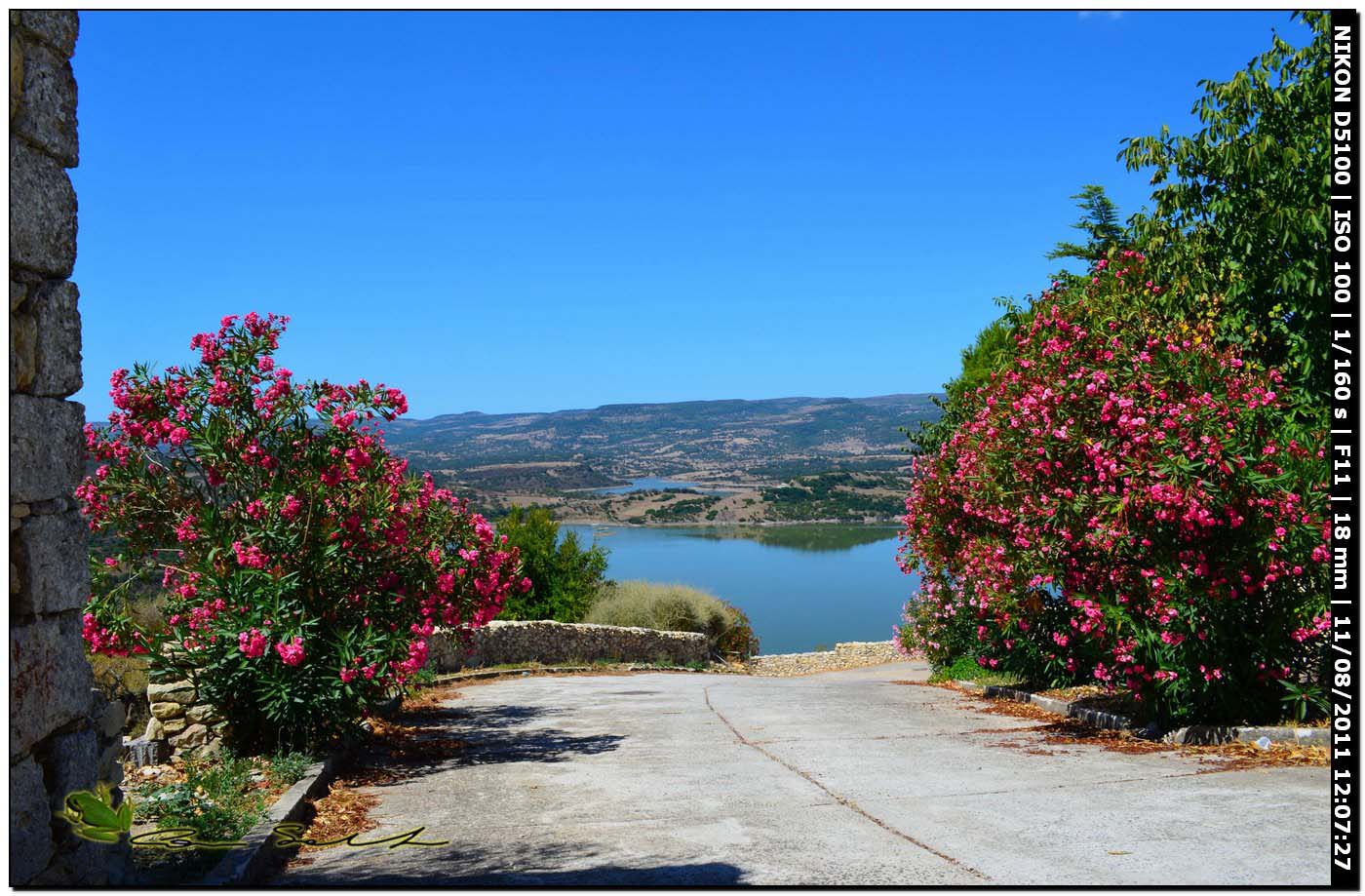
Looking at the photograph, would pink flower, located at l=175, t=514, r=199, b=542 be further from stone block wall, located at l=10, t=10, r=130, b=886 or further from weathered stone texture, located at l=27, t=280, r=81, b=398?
weathered stone texture, located at l=27, t=280, r=81, b=398

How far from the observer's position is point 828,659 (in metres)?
33.2

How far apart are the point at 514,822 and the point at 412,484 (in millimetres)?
4364

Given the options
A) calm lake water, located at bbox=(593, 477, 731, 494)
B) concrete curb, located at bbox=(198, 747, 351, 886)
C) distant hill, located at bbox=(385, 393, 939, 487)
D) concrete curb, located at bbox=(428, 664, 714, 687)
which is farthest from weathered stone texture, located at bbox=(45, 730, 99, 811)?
distant hill, located at bbox=(385, 393, 939, 487)

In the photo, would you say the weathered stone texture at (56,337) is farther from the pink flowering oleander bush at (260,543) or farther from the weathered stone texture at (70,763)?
the pink flowering oleander bush at (260,543)

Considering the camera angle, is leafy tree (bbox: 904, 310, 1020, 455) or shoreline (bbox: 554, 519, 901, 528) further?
shoreline (bbox: 554, 519, 901, 528)

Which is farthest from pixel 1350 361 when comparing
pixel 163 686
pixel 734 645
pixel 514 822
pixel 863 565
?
pixel 863 565

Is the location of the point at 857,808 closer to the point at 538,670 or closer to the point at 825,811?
the point at 825,811

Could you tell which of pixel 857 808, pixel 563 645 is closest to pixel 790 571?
pixel 563 645

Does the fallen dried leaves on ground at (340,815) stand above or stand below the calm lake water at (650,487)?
below

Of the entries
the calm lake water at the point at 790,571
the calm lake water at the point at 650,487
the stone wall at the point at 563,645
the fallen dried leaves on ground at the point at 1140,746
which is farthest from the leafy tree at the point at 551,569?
the calm lake water at the point at 650,487

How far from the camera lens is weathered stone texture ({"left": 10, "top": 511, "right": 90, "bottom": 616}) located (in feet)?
13.4

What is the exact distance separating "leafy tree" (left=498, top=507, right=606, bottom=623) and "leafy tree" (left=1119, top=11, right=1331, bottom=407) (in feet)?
61.7

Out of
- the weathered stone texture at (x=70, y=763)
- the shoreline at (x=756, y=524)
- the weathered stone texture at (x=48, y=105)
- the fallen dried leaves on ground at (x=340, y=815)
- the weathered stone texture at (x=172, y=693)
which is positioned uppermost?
the weathered stone texture at (x=48, y=105)

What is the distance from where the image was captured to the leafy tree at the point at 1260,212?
9.54m
